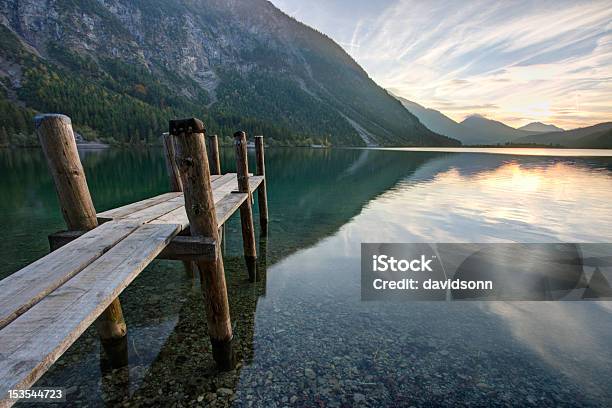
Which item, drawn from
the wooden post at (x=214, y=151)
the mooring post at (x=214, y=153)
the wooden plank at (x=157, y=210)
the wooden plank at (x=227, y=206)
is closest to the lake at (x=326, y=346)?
the wooden plank at (x=227, y=206)

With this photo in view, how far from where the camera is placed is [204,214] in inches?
183

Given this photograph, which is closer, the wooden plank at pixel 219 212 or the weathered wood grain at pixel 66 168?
the weathered wood grain at pixel 66 168

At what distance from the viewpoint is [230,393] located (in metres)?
4.92

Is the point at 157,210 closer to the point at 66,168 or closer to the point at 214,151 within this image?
the point at 66,168

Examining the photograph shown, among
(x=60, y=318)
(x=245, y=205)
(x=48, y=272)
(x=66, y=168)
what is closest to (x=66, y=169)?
(x=66, y=168)

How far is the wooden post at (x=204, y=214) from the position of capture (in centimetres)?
435

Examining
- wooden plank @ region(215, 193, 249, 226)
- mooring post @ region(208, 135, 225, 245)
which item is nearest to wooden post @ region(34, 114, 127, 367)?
wooden plank @ region(215, 193, 249, 226)

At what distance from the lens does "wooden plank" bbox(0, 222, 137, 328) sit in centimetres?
251

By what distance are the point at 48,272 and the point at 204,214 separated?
1.99 m

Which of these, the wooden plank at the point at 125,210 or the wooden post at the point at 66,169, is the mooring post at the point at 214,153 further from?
the wooden post at the point at 66,169

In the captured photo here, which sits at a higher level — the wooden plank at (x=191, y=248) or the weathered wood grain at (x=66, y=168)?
the weathered wood grain at (x=66, y=168)

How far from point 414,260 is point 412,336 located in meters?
5.57

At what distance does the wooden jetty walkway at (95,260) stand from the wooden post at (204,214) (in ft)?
0.05

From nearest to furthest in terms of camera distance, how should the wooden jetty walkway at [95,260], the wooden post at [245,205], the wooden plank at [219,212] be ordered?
1. the wooden jetty walkway at [95,260]
2. the wooden plank at [219,212]
3. the wooden post at [245,205]
